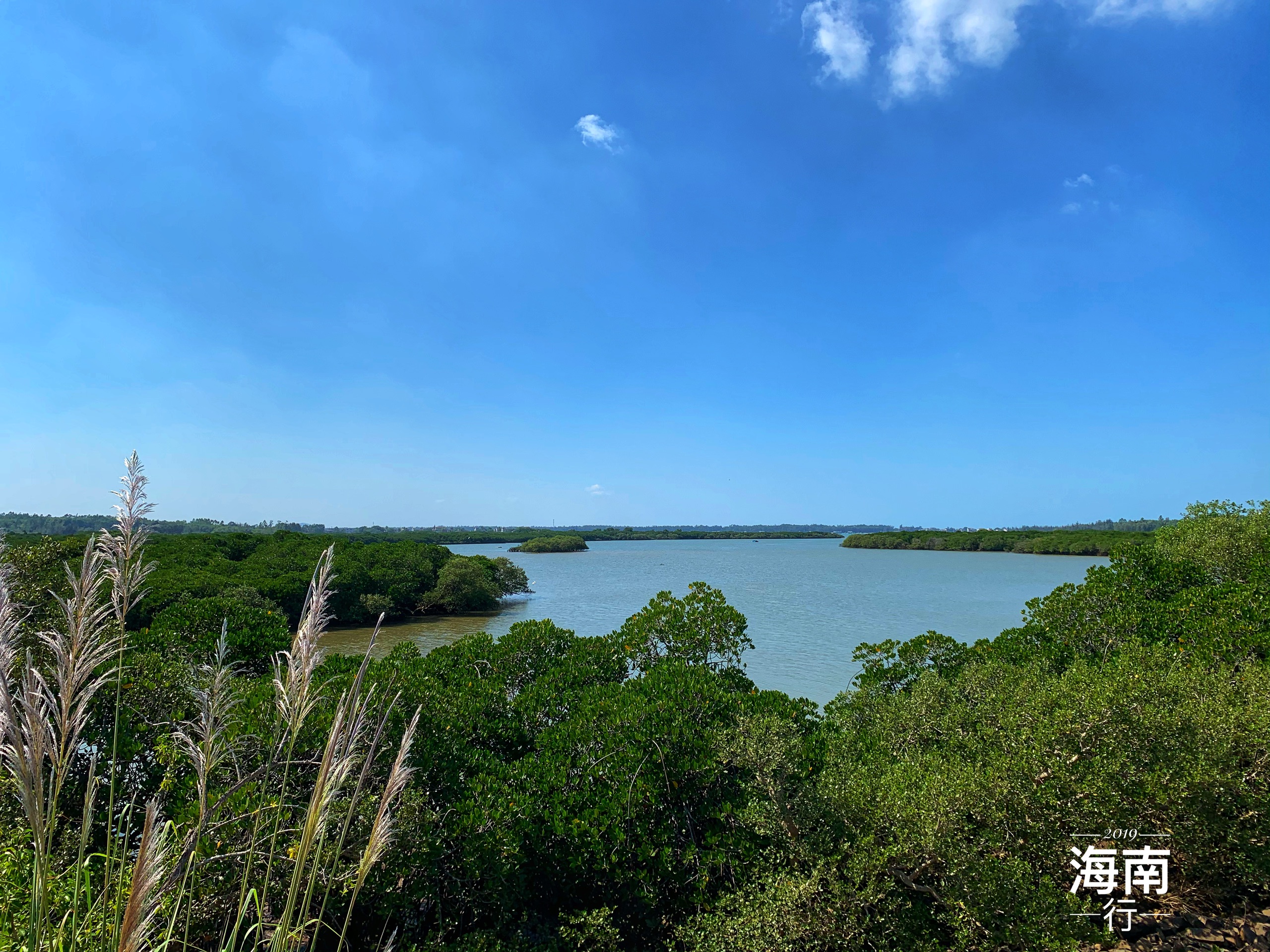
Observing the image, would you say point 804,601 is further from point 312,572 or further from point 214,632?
point 214,632

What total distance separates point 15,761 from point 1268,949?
7.13 m

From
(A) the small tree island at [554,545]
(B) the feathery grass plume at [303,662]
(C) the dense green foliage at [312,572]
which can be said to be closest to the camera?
(B) the feathery grass plume at [303,662]

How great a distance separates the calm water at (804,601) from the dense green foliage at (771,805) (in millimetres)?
7902

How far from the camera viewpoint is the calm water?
57.6 ft

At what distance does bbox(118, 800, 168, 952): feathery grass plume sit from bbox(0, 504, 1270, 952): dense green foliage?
284 cm

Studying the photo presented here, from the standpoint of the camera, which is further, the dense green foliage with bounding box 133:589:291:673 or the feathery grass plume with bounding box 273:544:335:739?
the dense green foliage with bounding box 133:589:291:673

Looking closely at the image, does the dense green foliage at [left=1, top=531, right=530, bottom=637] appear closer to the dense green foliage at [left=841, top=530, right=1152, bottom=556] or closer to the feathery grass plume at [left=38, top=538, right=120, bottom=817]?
the feathery grass plume at [left=38, top=538, right=120, bottom=817]

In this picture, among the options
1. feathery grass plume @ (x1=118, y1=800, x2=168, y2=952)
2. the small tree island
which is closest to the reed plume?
feathery grass plume @ (x1=118, y1=800, x2=168, y2=952)

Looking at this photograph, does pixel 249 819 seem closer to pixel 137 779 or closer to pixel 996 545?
pixel 137 779

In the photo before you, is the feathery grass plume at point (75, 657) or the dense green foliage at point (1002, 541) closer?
the feathery grass plume at point (75, 657)

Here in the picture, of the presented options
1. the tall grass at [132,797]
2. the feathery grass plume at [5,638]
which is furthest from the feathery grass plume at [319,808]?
the feathery grass plume at [5,638]

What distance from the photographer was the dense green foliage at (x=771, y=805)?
4258 mm

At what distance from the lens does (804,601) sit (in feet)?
94.0

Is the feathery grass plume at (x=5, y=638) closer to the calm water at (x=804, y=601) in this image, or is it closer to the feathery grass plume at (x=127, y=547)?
the feathery grass plume at (x=127, y=547)
